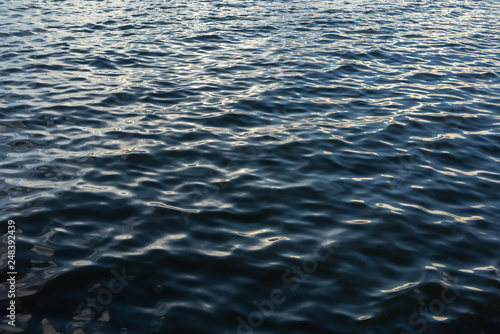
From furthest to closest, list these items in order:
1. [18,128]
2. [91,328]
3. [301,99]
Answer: [301,99], [18,128], [91,328]

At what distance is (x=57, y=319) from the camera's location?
5.78 meters

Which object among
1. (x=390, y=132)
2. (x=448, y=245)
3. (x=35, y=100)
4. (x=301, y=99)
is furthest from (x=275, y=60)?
(x=448, y=245)

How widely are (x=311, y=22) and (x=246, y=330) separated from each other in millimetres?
20289

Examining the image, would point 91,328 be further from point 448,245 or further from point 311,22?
point 311,22

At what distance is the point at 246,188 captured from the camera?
900cm

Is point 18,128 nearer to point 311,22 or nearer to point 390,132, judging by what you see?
point 390,132

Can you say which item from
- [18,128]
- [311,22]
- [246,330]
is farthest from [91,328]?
[311,22]

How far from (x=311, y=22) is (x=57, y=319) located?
20.8m

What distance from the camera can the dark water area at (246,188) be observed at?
20.6 ft

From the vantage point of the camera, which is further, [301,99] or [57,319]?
[301,99]

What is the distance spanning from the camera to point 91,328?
568 cm

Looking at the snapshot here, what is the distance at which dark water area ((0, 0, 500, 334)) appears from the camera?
20.6 ft

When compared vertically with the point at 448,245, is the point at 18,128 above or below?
above

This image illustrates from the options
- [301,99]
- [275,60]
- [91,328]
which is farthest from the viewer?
[275,60]
